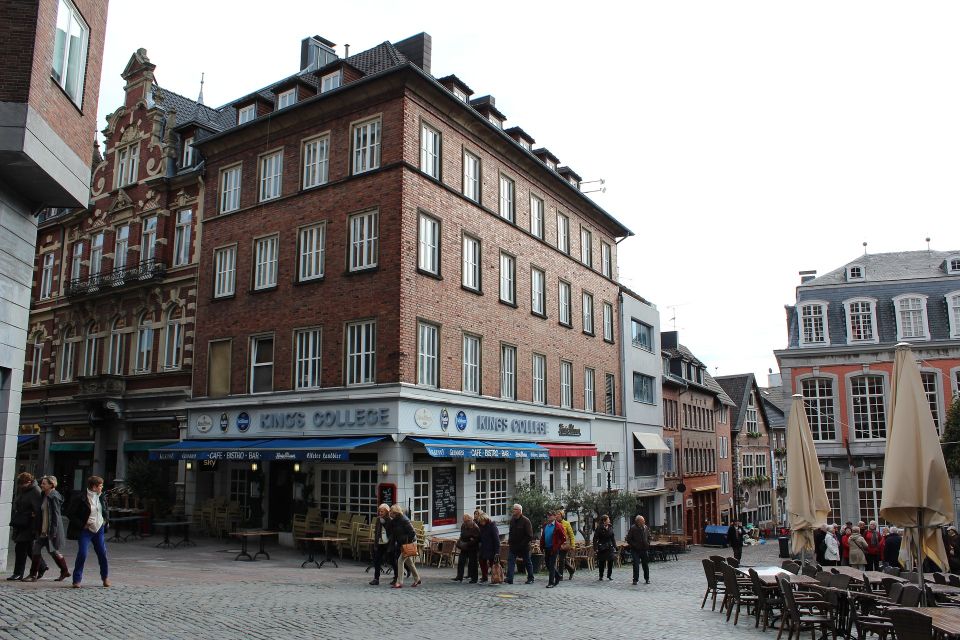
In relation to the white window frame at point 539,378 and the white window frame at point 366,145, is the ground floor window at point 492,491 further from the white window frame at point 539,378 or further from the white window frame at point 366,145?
the white window frame at point 366,145

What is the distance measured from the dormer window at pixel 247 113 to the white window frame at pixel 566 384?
1504cm

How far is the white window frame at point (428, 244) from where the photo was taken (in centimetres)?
2308

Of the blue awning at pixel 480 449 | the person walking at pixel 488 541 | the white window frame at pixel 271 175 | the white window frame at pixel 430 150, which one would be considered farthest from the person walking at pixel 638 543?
the white window frame at pixel 271 175

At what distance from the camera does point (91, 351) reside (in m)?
31.6

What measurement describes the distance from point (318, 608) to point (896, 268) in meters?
39.9

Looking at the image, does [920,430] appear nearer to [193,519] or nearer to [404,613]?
[404,613]

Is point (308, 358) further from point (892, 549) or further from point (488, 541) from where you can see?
point (892, 549)

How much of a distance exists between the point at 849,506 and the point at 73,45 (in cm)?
3809

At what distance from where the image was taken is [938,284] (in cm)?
3978

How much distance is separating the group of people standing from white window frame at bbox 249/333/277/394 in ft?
37.7

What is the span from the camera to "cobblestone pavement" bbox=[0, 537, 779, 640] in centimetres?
1021

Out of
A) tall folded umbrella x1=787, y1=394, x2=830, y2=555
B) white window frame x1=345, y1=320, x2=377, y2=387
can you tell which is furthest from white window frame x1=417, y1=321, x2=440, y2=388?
tall folded umbrella x1=787, y1=394, x2=830, y2=555

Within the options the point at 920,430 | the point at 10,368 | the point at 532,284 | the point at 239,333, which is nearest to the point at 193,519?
the point at 239,333

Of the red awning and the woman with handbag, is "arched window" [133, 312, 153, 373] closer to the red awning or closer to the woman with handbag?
the red awning
